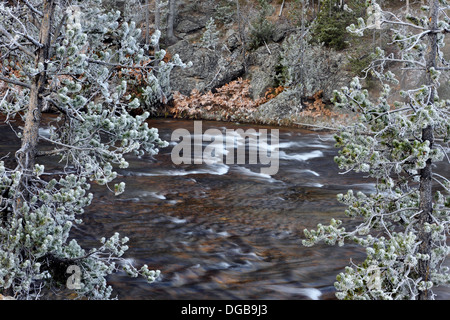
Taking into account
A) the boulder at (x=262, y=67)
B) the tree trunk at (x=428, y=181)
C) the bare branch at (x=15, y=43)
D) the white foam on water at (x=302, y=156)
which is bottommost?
the white foam on water at (x=302, y=156)

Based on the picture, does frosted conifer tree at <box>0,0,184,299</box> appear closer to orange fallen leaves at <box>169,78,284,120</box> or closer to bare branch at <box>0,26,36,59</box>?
bare branch at <box>0,26,36,59</box>

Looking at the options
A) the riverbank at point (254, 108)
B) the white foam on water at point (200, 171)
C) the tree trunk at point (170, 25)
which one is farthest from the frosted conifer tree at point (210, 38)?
the white foam on water at point (200, 171)

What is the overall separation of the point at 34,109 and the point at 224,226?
4813 millimetres

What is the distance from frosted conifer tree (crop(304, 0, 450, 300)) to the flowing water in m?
1.31

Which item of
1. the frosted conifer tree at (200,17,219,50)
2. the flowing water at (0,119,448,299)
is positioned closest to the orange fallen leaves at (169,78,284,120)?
the frosted conifer tree at (200,17,219,50)

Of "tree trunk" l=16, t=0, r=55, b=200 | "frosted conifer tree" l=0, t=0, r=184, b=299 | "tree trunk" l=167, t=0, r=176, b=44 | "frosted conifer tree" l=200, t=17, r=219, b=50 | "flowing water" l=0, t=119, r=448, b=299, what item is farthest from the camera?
"tree trunk" l=167, t=0, r=176, b=44

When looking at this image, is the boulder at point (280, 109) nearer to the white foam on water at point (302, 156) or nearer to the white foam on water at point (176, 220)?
the white foam on water at point (302, 156)

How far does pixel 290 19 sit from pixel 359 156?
23.3m

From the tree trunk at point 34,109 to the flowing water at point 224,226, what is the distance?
2.45 metres

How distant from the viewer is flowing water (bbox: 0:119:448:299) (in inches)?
244

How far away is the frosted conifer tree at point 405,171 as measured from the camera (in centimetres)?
370
